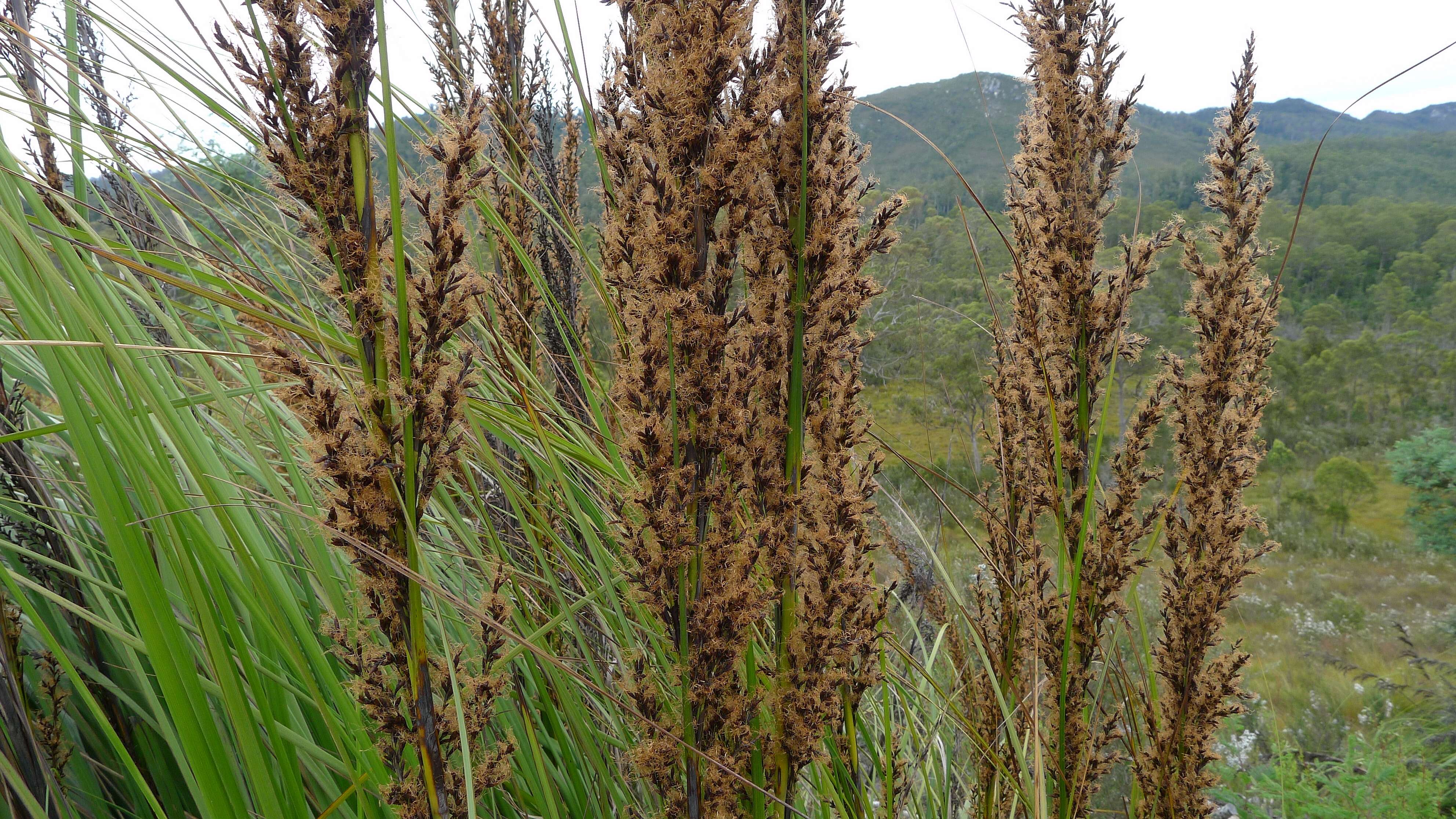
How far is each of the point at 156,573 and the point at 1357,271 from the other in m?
68.6

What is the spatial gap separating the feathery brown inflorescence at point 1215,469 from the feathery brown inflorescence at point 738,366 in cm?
110

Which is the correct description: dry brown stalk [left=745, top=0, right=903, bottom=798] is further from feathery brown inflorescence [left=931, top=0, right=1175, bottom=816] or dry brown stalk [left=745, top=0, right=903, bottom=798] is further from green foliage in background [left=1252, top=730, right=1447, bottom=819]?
green foliage in background [left=1252, top=730, right=1447, bottom=819]

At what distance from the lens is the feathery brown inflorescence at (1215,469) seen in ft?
5.79

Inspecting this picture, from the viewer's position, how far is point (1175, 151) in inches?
3720

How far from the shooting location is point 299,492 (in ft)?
4.33

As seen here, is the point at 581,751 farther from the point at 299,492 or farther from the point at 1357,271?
the point at 1357,271

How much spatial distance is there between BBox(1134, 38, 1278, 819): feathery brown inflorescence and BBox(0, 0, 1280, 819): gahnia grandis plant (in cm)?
1

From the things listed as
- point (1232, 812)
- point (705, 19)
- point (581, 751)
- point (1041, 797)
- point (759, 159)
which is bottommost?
point (1232, 812)

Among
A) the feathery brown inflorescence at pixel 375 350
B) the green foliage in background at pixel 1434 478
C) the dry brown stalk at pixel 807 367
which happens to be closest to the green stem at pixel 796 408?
the dry brown stalk at pixel 807 367

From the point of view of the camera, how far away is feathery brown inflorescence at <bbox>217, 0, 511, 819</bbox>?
0.71 m

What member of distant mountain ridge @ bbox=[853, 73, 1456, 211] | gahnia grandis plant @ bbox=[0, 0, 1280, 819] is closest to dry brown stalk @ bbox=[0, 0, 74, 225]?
gahnia grandis plant @ bbox=[0, 0, 1280, 819]

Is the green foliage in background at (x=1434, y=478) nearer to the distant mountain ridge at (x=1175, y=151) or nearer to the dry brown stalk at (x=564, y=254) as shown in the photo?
the dry brown stalk at (x=564, y=254)

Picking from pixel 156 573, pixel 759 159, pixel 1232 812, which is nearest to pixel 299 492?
pixel 156 573

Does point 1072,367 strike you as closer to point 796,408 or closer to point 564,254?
point 796,408
